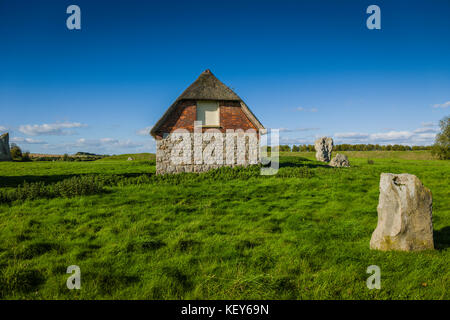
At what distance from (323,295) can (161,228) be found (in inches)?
170

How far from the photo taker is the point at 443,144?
40.8m

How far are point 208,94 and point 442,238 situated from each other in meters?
13.8

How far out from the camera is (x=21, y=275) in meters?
4.13

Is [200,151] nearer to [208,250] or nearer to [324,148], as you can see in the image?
[208,250]

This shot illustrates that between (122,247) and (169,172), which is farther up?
(169,172)

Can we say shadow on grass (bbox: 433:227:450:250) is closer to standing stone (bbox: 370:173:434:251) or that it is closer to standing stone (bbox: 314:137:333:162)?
standing stone (bbox: 370:173:434:251)

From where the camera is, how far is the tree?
40.3 meters

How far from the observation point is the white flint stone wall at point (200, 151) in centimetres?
1591

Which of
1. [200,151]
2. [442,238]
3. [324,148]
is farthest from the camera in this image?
[324,148]

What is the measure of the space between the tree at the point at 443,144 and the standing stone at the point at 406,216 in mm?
48175

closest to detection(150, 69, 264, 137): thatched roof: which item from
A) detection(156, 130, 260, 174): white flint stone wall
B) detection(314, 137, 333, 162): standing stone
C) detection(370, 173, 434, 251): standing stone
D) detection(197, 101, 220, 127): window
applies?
detection(197, 101, 220, 127): window

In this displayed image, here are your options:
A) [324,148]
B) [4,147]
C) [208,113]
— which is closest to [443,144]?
[324,148]
